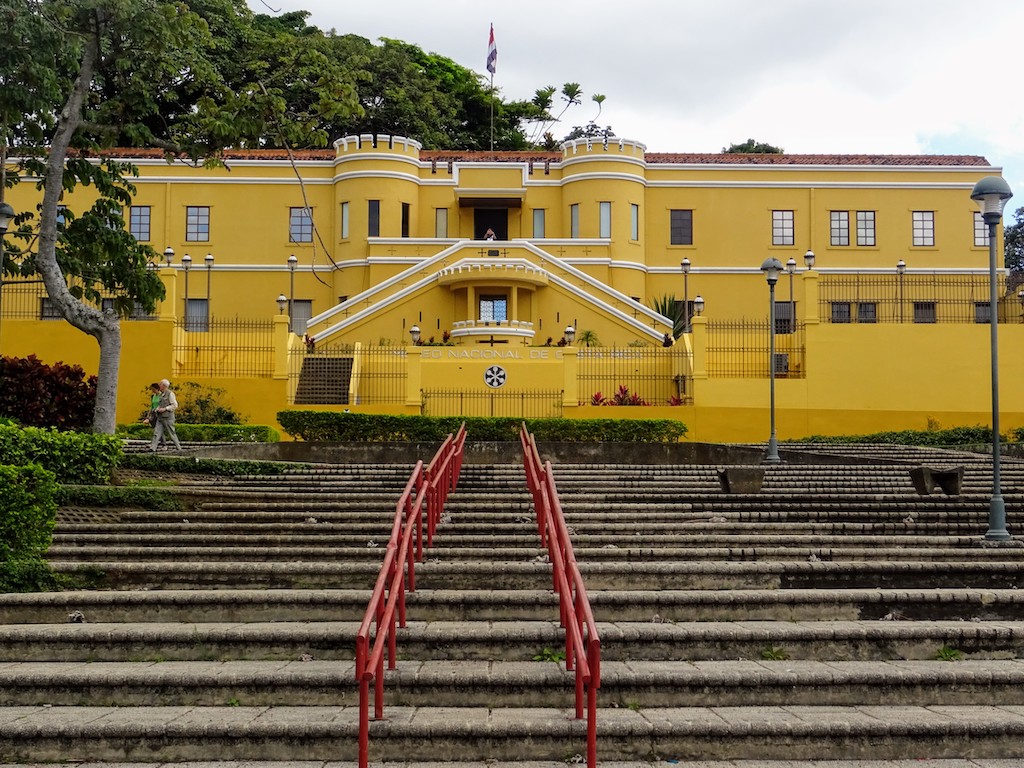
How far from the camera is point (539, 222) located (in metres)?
38.1

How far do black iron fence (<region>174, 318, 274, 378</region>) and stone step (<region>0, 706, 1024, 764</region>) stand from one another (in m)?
19.5

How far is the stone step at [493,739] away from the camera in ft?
19.5

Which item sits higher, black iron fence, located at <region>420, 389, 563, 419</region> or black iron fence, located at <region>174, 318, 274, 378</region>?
black iron fence, located at <region>174, 318, 274, 378</region>

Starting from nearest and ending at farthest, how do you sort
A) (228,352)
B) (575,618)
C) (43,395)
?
1. (575,618)
2. (43,395)
3. (228,352)

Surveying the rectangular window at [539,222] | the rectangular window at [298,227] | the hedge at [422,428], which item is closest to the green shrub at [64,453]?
the hedge at [422,428]

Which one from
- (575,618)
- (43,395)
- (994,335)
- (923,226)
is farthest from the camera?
(923,226)

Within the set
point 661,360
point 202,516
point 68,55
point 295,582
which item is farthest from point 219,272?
point 295,582

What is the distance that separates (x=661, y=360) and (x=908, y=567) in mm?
17221

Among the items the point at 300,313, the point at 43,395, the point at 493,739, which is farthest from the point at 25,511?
the point at 300,313

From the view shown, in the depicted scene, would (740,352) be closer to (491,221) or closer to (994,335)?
(994,335)

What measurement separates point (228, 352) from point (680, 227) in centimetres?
1843

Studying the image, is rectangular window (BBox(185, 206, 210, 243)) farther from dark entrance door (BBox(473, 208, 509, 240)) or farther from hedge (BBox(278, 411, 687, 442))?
hedge (BBox(278, 411, 687, 442))

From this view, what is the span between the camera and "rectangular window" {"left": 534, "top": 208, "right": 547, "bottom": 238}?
3800cm

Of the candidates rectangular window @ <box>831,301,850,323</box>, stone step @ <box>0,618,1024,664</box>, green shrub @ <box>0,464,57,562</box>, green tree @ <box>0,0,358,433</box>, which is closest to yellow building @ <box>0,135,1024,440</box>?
rectangular window @ <box>831,301,850,323</box>
